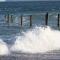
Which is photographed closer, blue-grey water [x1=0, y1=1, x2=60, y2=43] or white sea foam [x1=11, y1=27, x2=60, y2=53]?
white sea foam [x1=11, y1=27, x2=60, y2=53]

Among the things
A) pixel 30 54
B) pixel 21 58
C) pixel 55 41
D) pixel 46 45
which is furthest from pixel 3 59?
pixel 55 41

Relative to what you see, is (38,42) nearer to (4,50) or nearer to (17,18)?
(4,50)

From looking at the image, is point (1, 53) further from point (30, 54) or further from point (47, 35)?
point (47, 35)

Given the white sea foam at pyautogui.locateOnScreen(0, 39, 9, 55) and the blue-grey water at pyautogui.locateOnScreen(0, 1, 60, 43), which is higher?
the blue-grey water at pyautogui.locateOnScreen(0, 1, 60, 43)

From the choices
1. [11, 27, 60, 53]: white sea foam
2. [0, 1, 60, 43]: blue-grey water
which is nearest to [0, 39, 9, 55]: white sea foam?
[11, 27, 60, 53]: white sea foam

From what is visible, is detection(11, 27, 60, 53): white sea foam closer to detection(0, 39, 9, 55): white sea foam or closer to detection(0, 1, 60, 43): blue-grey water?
detection(0, 39, 9, 55): white sea foam

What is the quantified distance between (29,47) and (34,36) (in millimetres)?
1786

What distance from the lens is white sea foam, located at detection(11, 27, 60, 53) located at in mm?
20192

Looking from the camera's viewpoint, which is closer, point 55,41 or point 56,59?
point 56,59

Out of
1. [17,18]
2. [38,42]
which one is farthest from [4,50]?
[17,18]

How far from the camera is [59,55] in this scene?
18250 millimetres

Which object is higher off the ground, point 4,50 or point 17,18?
point 17,18

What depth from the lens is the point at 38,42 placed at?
21469mm

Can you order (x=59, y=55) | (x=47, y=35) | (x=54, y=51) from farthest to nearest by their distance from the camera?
(x=47, y=35) → (x=54, y=51) → (x=59, y=55)
